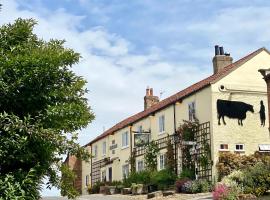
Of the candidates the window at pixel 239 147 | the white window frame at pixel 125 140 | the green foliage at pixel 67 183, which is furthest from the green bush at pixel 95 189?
the green foliage at pixel 67 183

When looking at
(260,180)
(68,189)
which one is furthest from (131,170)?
(68,189)

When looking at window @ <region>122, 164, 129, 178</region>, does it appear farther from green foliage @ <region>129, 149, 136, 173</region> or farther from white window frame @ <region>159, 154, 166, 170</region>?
white window frame @ <region>159, 154, 166, 170</region>

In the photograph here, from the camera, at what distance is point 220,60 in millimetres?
39031

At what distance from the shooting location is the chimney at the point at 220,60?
128 ft

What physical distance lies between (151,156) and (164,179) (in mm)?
4821

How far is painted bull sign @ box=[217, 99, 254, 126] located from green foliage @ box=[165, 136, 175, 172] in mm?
5301

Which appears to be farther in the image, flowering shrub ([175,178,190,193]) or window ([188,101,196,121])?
window ([188,101,196,121])

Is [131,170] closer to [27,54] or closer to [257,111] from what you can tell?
[257,111]

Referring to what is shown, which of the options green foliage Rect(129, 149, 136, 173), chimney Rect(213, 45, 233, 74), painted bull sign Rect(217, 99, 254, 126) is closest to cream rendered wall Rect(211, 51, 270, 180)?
painted bull sign Rect(217, 99, 254, 126)

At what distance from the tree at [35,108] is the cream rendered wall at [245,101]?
84.6 feet

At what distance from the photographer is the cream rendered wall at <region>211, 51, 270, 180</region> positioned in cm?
3422

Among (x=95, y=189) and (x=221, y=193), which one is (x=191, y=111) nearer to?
(x=221, y=193)

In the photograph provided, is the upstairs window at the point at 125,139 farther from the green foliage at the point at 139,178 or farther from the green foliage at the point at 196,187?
the green foliage at the point at 196,187

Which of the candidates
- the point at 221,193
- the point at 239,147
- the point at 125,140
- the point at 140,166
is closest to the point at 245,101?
the point at 239,147
